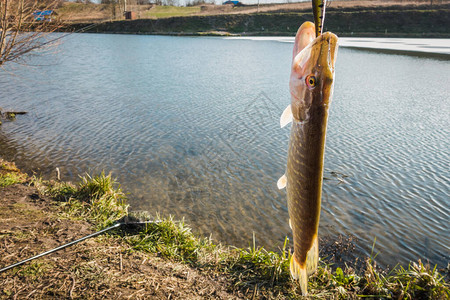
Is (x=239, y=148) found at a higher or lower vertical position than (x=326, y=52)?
lower

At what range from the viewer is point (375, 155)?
30.2 feet

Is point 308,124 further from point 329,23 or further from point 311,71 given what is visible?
point 329,23

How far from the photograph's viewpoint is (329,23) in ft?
206

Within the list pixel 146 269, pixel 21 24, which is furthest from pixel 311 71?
pixel 21 24

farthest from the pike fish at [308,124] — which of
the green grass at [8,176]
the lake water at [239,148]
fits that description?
the green grass at [8,176]

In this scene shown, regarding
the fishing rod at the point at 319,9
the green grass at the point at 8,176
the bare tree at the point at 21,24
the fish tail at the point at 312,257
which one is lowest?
the green grass at the point at 8,176

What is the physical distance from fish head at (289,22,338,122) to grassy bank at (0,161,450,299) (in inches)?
102

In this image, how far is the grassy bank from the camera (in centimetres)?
312

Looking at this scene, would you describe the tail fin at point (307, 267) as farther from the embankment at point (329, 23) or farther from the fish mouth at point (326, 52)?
the embankment at point (329, 23)

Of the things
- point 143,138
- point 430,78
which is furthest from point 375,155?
point 430,78

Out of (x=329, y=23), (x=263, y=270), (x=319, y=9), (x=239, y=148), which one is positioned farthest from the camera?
(x=329, y=23)

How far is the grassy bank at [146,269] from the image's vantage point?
3.12m

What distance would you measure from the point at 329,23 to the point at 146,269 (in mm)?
69294

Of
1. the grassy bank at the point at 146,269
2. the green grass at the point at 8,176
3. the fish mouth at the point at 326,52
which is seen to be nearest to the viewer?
the fish mouth at the point at 326,52
